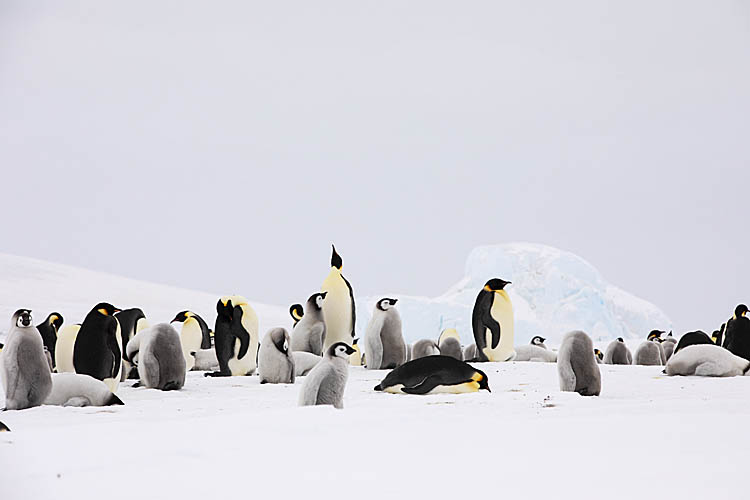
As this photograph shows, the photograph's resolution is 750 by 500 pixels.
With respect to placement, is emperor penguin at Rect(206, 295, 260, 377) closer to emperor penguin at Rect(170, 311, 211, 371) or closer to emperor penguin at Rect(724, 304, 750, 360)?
emperor penguin at Rect(170, 311, 211, 371)

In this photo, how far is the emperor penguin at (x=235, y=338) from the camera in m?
7.56

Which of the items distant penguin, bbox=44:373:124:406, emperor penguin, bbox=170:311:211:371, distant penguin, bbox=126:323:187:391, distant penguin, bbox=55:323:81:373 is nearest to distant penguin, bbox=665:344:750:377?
distant penguin, bbox=126:323:187:391

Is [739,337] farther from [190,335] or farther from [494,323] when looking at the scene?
[190,335]

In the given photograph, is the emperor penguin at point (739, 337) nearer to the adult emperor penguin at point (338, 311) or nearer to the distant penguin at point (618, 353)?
the distant penguin at point (618, 353)

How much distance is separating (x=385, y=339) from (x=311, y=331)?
774mm

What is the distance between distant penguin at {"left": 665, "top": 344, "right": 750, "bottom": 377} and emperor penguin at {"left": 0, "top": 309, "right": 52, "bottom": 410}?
4.84 meters

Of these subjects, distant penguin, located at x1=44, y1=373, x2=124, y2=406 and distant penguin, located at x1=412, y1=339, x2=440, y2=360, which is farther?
distant penguin, located at x1=412, y1=339, x2=440, y2=360

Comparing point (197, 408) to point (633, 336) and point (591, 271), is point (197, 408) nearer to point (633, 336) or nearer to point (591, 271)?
point (591, 271)

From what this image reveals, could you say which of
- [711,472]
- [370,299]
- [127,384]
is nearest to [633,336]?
[370,299]

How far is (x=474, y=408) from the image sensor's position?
3924 millimetres

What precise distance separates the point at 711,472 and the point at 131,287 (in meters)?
21.9

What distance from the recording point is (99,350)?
5.71 m

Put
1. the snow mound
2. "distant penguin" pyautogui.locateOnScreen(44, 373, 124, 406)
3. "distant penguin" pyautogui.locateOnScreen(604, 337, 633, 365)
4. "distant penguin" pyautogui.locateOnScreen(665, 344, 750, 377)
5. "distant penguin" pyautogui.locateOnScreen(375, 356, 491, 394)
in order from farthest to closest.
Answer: the snow mound
"distant penguin" pyautogui.locateOnScreen(604, 337, 633, 365)
"distant penguin" pyautogui.locateOnScreen(665, 344, 750, 377)
"distant penguin" pyautogui.locateOnScreen(375, 356, 491, 394)
"distant penguin" pyautogui.locateOnScreen(44, 373, 124, 406)

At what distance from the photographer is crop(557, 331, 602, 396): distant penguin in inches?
195
